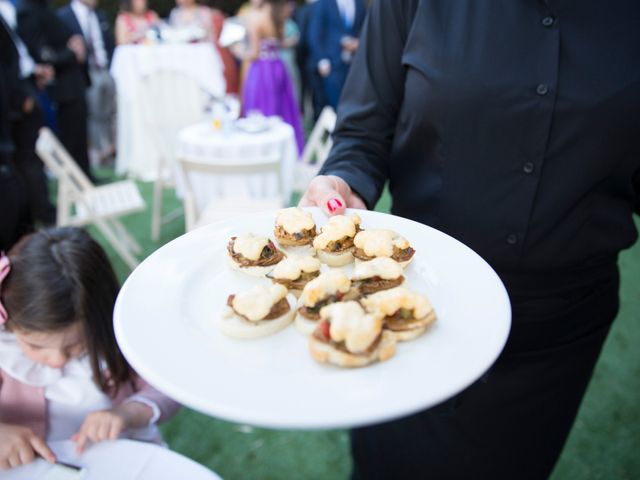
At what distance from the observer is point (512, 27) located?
3.47 ft

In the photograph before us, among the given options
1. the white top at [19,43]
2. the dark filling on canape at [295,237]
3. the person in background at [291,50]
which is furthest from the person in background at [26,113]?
the person in background at [291,50]

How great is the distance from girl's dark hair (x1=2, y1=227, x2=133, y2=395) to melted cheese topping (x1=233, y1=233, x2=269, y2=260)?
0.63 meters

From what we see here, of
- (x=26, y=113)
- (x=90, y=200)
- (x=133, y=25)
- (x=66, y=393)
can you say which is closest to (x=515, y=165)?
(x=66, y=393)

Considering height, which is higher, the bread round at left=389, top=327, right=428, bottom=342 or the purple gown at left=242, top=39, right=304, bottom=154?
the bread round at left=389, top=327, right=428, bottom=342

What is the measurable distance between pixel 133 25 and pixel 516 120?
6708mm

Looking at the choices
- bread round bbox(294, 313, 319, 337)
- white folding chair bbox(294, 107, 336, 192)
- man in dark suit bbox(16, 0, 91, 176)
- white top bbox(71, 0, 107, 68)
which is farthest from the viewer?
white top bbox(71, 0, 107, 68)

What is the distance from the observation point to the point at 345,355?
75 centimetres

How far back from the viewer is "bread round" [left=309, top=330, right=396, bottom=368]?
2.49 ft

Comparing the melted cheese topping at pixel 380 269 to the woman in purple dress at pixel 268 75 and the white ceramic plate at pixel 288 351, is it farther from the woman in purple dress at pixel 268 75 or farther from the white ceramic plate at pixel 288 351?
the woman in purple dress at pixel 268 75

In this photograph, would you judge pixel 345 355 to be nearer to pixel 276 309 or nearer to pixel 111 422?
pixel 276 309

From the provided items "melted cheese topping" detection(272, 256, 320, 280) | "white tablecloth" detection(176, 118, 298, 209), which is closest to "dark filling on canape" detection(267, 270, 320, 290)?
"melted cheese topping" detection(272, 256, 320, 280)

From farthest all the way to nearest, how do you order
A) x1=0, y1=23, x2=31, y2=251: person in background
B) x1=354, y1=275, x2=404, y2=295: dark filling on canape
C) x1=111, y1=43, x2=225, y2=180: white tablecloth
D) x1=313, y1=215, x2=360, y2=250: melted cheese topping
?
x1=111, y1=43, x2=225, y2=180: white tablecloth, x1=0, y1=23, x2=31, y2=251: person in background, x1=313, y1=215, x2=360, y2=250: melted cheese topping, x1=354, y1=275, x2=404, y2=295: dark filling on canape

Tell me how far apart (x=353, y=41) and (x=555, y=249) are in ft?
19.9

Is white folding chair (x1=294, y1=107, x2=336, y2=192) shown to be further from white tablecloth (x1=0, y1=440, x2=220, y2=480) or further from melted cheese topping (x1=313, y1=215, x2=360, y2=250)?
white tablecloth (x1=0, y1=440, x2=220, y2=480)
